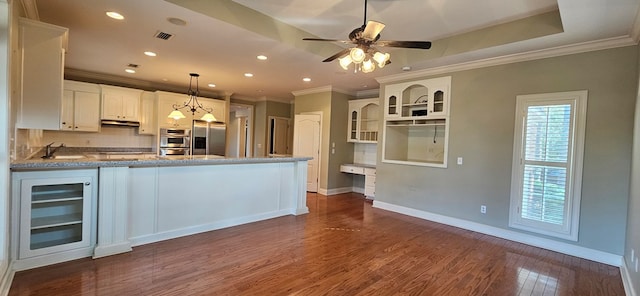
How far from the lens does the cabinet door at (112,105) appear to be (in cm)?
597

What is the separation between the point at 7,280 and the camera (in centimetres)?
236

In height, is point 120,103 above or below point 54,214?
above

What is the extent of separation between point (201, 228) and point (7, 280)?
180cm

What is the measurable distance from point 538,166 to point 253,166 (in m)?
3.86

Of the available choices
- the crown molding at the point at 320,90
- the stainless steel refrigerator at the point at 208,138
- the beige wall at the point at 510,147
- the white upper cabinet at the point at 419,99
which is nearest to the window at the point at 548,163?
the beige wall at the point at 510,147

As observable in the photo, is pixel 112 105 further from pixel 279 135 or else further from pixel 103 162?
pixel 279 135

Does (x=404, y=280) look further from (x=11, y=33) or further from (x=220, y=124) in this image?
(x=220, y=124)

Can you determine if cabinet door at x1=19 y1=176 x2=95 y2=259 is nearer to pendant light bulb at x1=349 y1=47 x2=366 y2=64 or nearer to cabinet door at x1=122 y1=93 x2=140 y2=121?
pendant light bulb at x1=349 y1=47 x2=366 y2=64

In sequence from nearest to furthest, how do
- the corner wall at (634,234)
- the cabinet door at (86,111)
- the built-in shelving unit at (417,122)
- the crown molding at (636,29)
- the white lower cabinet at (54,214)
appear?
the corner wall at (634,234) < the white lower cabinet at (54,214) < the crown molding at (636,29) < the built-in shelving unit at (417,122) < the cabinet door at (86,111)

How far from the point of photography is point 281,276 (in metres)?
2.77

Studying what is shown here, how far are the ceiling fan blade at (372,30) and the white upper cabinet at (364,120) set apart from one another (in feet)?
13.5

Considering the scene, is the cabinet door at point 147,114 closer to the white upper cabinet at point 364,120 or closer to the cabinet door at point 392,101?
the white upper cabinet at point 364,120

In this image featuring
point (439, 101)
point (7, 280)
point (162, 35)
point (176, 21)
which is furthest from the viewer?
point (439, 101)

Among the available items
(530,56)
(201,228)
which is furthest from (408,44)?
(201,228)
